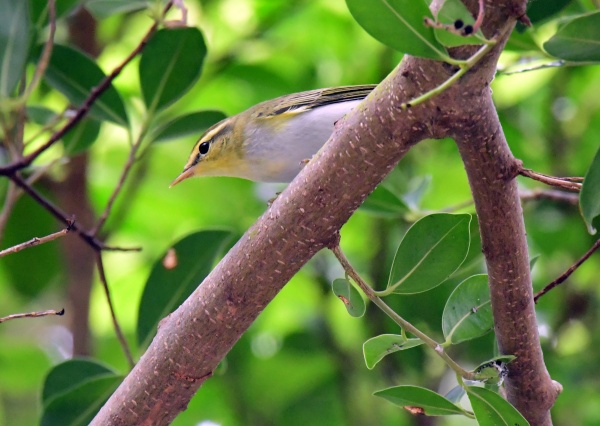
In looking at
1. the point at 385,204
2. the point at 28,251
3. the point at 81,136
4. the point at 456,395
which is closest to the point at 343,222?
the point at 456,395

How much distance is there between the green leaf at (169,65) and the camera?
8.08 ft

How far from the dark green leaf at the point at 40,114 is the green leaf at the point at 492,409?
1.74 metres

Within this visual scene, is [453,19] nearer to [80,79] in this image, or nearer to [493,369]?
[493,369]

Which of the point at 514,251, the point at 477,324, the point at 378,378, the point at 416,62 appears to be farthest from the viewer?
the point at 378,378

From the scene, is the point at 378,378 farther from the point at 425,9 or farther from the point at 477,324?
the point at 425,9

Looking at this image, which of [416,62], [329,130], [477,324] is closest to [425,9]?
[416,62]

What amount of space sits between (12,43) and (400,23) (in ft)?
4.61

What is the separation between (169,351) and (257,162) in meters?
1.19

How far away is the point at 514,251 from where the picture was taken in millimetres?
1478

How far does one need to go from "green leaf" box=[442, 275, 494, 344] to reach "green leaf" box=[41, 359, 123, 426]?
1.00 m

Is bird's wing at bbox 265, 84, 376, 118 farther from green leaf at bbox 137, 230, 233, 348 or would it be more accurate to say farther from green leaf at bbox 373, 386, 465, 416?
green leaf at bbox 373, 386, 465, 416

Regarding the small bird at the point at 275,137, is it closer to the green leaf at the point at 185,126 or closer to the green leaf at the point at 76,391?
the green leaf at the point at 185,126

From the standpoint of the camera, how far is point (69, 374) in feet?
7.43

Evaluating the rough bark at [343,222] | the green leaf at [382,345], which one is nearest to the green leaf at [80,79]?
the rough bark at [343,222]
